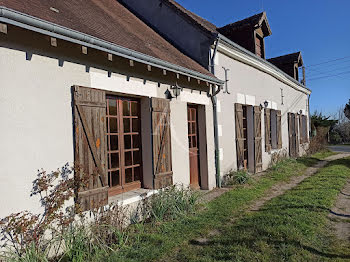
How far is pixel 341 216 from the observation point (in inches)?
185

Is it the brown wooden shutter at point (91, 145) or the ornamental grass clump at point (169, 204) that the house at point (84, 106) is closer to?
the brown wooden shutter at point (91, 145)

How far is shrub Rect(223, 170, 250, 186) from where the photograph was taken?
730 cm

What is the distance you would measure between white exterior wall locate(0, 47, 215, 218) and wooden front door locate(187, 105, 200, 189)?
3.01 m

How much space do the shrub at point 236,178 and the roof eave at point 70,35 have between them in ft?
12.1

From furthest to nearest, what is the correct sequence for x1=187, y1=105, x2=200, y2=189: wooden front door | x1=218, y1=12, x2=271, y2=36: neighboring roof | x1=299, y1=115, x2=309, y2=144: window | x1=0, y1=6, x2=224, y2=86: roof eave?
x1=299, y1=115, x2=309, y2=144: window → x1=218, y1=12, x2=271, y2=36: neighboring roof → x1=187, y1=105, x2=200, y2=189: wooden front door → x1=0, y1=6, x2=224, y2=86: roof eave

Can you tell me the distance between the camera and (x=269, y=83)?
10578 mm

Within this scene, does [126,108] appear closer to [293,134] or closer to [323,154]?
[293,134]

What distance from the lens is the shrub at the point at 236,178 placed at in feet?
24.0

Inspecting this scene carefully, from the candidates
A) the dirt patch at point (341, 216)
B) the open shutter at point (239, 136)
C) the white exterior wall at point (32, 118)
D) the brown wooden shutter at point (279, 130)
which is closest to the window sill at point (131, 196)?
the white exterior wall at point (32, 118)

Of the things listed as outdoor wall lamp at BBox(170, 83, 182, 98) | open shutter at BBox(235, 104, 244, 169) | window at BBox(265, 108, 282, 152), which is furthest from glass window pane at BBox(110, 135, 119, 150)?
window at BBox(265, 108, 282, 152)

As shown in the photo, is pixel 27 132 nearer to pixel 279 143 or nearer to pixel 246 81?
pixel 246 81

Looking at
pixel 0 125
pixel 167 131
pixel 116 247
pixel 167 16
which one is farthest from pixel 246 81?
pixel 0 125

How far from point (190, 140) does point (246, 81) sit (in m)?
3.34

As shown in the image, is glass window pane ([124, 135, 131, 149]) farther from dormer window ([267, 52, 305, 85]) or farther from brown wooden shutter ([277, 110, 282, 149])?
dormer window ([267, 52, 305, 85])
